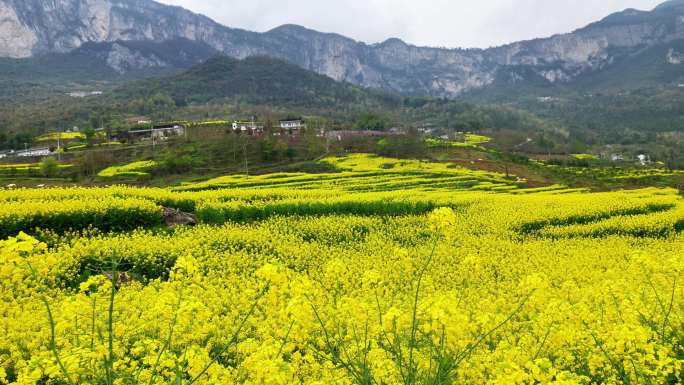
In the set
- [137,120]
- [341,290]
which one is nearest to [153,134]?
[137,120]

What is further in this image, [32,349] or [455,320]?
[32,349]

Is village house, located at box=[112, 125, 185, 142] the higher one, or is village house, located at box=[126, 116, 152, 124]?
village house, located at box=[126, 116, 152, 124]

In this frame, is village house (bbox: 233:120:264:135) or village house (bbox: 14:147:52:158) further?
village house (bbox: 233:120:264:135)

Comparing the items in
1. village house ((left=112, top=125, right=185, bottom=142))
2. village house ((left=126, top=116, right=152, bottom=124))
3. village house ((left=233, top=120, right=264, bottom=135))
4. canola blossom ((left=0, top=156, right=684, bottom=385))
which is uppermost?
village house ((left=126, top=116, right=152, bottom=124))

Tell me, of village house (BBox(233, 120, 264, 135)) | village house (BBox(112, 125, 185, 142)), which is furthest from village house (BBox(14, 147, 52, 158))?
village house (BBox(233, 120, 264, 135))

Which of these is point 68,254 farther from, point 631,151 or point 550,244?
point 631,151

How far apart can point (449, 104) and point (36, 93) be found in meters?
177

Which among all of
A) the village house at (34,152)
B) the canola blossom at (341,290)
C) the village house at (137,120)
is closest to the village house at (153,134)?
the village house at (34,152)

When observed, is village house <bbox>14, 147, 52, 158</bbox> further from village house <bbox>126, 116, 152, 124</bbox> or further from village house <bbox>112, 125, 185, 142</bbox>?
village house <bbox>126, 116, 152, 124</bbox>

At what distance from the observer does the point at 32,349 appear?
8461mm

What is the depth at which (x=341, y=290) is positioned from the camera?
1211 centimetres

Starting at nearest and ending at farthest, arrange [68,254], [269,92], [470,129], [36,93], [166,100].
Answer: [68,254]
[470,129]
[166,100]
[36,93]
[269,92]

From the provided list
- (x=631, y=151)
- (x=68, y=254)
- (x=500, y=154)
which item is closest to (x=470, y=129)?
(x=631, y=151)

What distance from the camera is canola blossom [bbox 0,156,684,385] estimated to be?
5.26 m
